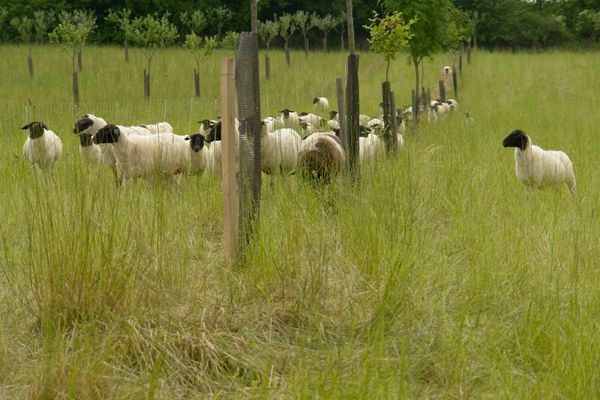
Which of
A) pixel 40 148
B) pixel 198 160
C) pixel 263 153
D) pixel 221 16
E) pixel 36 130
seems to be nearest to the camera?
pixel 263 153

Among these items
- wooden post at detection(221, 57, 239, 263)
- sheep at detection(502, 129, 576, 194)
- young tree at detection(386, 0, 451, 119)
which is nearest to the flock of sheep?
sheep at detection(502, 129, 576, 194)

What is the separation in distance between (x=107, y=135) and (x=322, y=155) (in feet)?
9.02

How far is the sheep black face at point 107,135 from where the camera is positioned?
9.16 meters

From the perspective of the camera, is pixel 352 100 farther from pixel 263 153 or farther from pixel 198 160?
pixel 198 160

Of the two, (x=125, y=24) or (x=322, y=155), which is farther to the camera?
(x=125, y=24)

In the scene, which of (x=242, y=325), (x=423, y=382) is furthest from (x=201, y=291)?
(x=423, y=382)

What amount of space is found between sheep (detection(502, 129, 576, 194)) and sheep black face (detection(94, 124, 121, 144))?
4.90 m

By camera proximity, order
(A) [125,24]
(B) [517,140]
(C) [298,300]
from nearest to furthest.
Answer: (C) [298,300]
(B) [517,140]
(A) [125,24]

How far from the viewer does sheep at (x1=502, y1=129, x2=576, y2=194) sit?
30.8 feet

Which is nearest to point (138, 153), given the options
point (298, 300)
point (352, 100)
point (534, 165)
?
point (352, 100)

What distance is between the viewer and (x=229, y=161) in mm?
5219

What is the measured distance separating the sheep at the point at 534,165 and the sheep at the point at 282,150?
105 inches

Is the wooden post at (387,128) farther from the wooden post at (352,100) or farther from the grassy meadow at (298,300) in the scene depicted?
the grassy meadow at (298,300)

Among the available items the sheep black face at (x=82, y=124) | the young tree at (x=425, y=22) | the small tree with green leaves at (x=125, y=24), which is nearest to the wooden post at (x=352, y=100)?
the sheep black face at (x=82, y=124)
